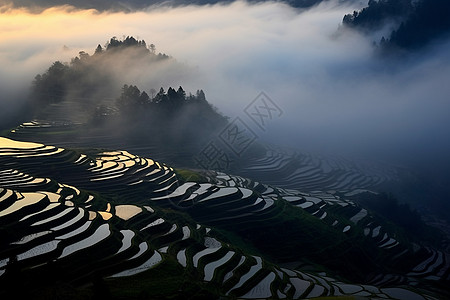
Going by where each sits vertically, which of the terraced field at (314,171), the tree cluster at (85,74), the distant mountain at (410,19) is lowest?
the terraced field at (314,171)

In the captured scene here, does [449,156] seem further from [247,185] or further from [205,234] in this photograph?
[205,234]

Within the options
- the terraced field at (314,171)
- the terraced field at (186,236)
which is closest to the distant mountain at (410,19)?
the terraced field at (314,171)

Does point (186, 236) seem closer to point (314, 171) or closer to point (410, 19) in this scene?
point (314, 171)

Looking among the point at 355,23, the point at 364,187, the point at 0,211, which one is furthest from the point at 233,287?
the point at 355,23

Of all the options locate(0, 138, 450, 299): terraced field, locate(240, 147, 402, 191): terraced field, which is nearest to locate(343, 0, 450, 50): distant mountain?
locate(240, 147, 402, 191): terraced field

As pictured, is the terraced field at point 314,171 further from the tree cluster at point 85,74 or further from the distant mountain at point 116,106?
the tree cluster at point 85,74

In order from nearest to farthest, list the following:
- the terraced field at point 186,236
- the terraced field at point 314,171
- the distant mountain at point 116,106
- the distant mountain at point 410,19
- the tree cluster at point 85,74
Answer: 1. the terraced field at point 186,236
2. the terraced field at point 314,171
3. the distant mountain at point 116,106
4. the tree cluster at point 85,74
5. the distant mountain at point 410,19
